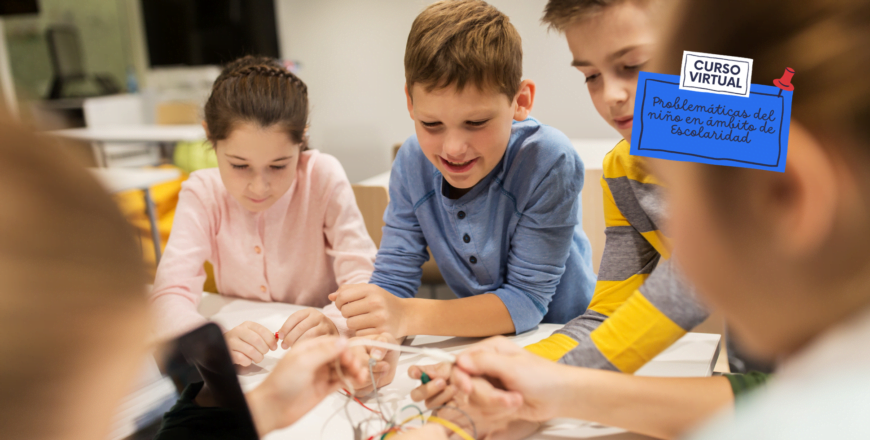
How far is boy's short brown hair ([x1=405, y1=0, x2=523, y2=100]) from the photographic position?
73 cm

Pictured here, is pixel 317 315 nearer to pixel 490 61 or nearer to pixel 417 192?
pixel 417 192

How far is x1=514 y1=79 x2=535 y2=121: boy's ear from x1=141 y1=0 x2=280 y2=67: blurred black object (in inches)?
73.2

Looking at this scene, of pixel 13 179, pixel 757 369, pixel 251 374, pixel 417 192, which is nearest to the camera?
pixel 13 179

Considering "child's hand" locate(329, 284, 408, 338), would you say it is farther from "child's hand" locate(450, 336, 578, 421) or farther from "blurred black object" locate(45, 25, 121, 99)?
"blurred black object" locate(45, 25, 121, 99)

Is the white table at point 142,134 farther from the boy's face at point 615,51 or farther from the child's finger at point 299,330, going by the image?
the boy's face at point 615,51

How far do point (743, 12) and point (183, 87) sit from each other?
3811 millimetres

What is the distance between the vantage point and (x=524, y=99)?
2.64 ft

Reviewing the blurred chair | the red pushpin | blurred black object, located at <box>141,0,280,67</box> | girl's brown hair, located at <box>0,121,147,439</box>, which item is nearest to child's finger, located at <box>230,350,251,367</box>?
girl's brown hair, located at <box>0,121,147,439</box>

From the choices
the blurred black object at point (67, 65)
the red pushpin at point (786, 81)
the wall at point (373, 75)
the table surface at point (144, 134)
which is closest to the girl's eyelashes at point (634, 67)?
the wall at point (373, 75)

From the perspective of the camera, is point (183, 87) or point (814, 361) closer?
point (814, 361)

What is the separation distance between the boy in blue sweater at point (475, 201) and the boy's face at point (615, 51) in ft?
0.42

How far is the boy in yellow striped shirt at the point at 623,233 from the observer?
0.60 m

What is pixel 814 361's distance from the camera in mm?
341

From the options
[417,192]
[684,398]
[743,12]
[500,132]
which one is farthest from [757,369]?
[417,192]
